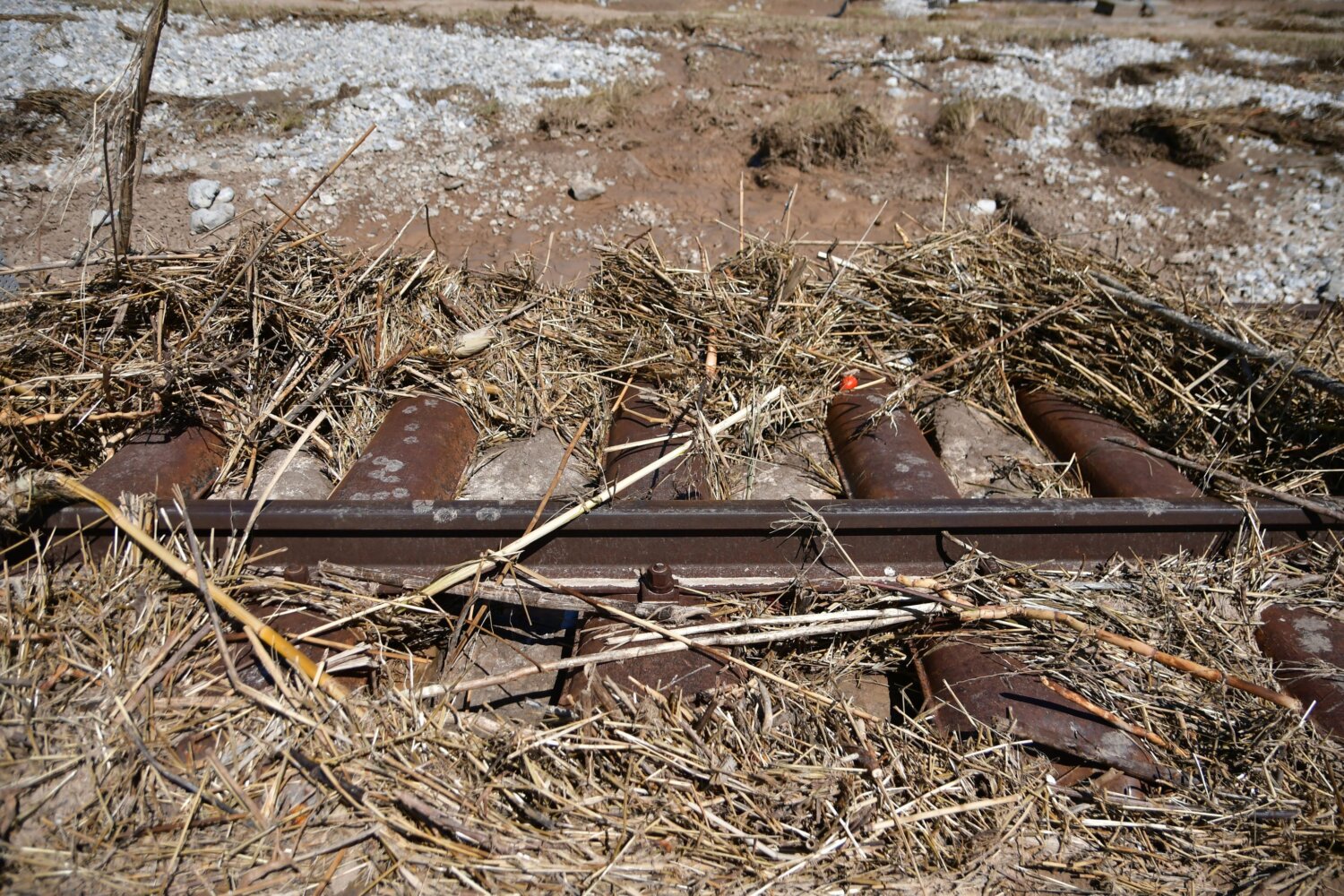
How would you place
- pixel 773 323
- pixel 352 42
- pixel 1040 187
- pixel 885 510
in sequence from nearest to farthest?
pixel 885 510
pixel 773 323
pixel 1040 187
pixel 352 42

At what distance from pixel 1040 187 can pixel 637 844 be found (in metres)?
8.23

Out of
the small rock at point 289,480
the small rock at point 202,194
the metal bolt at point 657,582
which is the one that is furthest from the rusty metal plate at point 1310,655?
the small rock at point 202,194

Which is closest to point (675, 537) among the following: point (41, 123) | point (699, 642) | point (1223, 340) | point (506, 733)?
point (699, 642)

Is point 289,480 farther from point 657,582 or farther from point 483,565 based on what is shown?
point 657,582

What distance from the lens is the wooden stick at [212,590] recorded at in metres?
2.91

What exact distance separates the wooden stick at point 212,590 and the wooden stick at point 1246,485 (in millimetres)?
4127

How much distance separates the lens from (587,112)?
9.16m

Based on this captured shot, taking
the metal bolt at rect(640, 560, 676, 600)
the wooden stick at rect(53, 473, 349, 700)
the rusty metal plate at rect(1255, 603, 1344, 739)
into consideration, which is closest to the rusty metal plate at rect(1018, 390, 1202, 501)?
the rusty metal plate at rect(1255, 603, 1344, 739)

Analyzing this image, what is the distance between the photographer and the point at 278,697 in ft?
9.39

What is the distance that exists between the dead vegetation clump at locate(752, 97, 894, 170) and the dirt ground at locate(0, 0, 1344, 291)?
91 mm

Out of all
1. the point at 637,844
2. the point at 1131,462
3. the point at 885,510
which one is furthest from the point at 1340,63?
the point at 637,844

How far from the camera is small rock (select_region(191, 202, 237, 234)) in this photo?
275 inches

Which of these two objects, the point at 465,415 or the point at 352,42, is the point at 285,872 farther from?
the point at 352,42

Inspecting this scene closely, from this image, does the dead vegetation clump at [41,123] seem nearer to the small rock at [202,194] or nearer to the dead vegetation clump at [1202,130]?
the small rock at [202,194]
